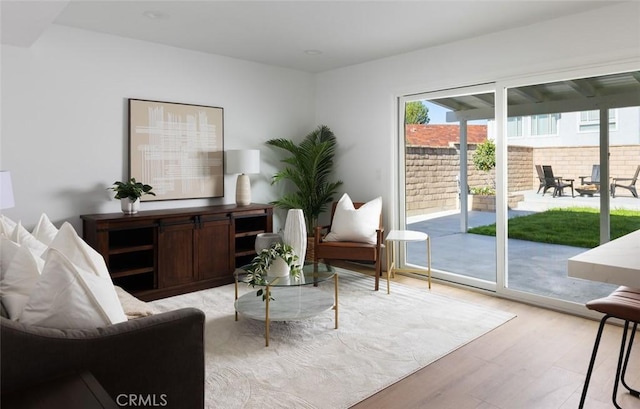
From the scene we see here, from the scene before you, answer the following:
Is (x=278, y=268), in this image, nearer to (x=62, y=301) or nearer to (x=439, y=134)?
(x=62, y=301)

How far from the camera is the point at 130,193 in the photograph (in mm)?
3936

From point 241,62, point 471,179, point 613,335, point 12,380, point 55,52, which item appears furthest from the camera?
point 241,62

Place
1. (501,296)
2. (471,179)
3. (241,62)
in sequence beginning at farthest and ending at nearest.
A: (241,62) → (471,179) → (501,296)

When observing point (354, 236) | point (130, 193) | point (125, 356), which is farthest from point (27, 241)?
point (354, 236)

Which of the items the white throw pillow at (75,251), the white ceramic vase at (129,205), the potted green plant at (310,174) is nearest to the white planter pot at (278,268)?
the white throw pillow at (75,251)

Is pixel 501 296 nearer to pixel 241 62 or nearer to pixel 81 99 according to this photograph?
pixel 241 62

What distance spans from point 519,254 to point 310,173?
8.16 ft

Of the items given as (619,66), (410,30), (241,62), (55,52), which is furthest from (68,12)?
(619,66)

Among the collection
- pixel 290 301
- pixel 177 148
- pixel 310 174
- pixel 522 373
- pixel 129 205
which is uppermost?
pixel 177 148

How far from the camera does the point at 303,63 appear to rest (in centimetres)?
515

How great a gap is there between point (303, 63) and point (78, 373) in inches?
175

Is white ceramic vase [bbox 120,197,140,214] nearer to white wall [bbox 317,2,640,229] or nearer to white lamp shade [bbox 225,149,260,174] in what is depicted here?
white lamp shade [bbox 225,149,260,174]

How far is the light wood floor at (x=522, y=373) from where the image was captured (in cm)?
223

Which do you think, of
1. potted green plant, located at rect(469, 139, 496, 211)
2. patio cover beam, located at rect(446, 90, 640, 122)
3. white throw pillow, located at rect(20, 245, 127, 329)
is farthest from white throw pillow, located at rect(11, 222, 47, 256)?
patio cover beam, located at rect(446, 90, 640, 122)
